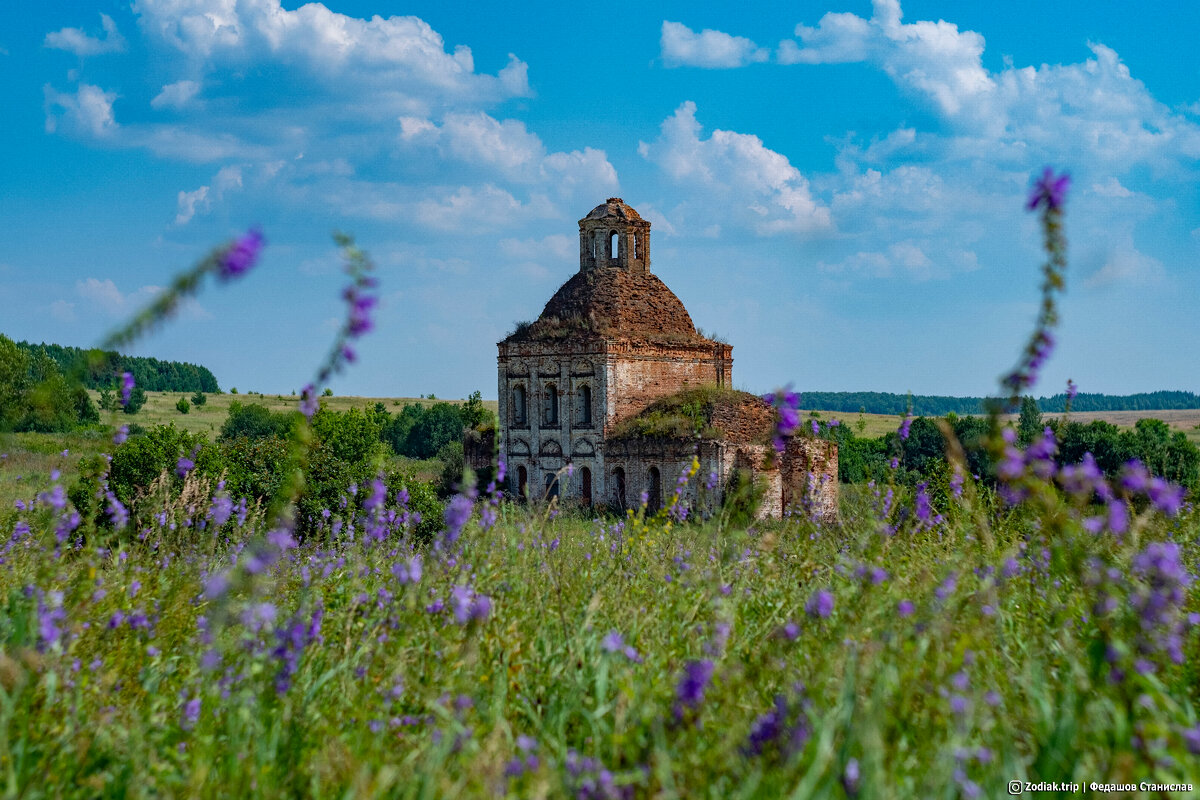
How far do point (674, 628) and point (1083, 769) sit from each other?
207cm

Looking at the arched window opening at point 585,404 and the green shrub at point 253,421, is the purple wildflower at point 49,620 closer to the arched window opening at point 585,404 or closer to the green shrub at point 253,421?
the arched window opening at point 585,404

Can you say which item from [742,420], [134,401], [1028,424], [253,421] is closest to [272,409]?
[253,421]

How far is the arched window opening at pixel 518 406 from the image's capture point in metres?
33.1

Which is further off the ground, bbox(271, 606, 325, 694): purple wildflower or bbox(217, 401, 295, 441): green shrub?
bbox(217, 401, 295, 441): green shrub

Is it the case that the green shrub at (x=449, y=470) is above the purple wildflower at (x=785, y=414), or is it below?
below

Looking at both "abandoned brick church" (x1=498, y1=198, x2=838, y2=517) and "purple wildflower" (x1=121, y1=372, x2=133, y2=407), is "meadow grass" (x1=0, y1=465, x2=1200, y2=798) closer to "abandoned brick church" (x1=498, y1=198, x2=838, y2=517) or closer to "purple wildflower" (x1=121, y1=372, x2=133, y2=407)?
"purple wildflower" (x1=121, y1=372, x2=133, y2=407)

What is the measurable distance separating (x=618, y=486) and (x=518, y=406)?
5008 mm

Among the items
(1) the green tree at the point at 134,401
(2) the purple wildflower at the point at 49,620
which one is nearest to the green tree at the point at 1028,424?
(2) the purple wildflower at the point at 49,620

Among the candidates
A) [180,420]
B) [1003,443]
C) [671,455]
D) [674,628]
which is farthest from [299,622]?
[180,420]

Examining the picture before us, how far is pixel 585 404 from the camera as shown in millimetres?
32094

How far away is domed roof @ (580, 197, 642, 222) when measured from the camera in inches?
1401

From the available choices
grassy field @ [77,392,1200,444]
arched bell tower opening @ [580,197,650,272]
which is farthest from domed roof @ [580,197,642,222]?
grassy field @ [77,392,1200,444]

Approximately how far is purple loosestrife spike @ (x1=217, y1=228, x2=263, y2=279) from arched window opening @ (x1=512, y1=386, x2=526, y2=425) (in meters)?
29.9

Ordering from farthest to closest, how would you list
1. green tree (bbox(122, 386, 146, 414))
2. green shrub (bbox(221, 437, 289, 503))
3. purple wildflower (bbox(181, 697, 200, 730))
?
green shrub (bbox(221, 437, 289, 503)) < green tree (bbox(122, 386, 146, 414)) < purple wildflower (bbox(181, 697, 200, 730))
